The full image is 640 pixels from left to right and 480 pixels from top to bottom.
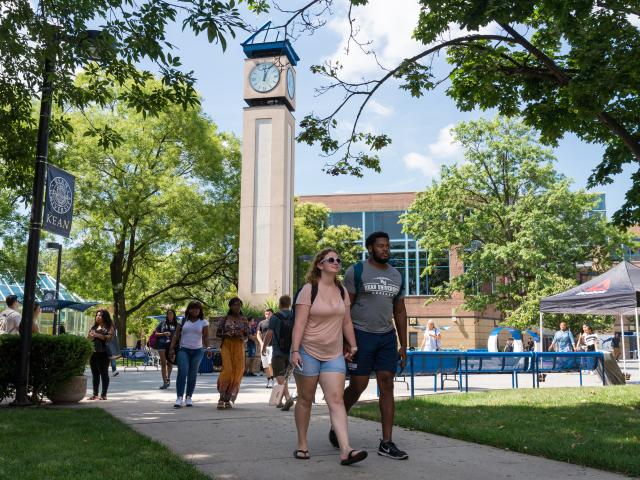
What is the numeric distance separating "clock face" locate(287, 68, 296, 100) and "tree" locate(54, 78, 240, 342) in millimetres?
4662

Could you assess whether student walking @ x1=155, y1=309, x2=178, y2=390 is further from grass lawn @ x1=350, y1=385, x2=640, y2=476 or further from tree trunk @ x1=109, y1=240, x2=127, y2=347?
tree trunk @ x1=109, y1=240, x2=127, y2=347

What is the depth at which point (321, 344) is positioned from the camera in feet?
18.1

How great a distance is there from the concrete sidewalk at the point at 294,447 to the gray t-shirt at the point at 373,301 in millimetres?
1167

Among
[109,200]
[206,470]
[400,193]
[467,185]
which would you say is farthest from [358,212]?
[206,470]

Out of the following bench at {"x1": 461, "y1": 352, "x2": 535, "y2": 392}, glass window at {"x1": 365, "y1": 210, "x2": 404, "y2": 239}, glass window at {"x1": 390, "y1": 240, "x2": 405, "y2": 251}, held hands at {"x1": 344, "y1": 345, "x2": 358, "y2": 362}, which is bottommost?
bench at {"x1": 461, "y1": 352, "x2": 535, "y2": 392}

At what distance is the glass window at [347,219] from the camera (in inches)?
2274

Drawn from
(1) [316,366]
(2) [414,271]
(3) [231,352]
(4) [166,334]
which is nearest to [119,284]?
(4) [166,334]

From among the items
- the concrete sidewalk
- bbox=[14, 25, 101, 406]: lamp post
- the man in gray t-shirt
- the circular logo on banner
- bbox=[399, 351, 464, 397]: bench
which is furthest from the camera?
bbox=[399, 351, 464, 397]: bench

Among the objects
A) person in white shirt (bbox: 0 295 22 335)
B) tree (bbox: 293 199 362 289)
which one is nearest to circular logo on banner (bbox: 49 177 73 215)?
person in white shirt (bbox: 0 295 22 335)

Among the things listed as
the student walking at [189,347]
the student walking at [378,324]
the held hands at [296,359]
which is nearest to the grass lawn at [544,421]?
the student walking at [378,324]

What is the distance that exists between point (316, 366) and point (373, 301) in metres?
0.83

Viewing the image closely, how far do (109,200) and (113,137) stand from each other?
69.5 feet

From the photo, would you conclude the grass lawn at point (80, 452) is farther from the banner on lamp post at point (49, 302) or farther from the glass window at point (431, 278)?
the glass window at point (431, 278)

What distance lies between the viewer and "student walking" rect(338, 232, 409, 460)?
19.2 feet
